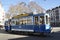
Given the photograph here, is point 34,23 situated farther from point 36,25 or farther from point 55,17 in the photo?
point 55,17

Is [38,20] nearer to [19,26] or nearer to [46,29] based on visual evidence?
[46,29]

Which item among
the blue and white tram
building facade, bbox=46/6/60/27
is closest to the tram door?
the blue and white tram

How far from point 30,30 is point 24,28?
5.36 ft

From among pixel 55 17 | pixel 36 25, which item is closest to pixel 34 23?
pixel 36 25

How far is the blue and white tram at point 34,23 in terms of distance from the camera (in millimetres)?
27156

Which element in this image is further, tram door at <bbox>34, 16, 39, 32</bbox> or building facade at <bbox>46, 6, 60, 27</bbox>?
building facade at <bbox>46, 6, 60, 27</bbox>

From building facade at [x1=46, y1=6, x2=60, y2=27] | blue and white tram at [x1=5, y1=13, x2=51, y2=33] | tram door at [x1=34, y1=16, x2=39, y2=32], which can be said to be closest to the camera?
blue and white tram at [x1=5, y1=13, x2=51, y2=33]

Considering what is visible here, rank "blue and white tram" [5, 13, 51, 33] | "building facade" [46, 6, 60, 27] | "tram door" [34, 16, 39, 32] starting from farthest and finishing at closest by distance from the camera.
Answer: "building facade" [46, 6, 60, 27] < "tram door" [34, 16, 39, 32] < "blue and white tram" [5, 13, 51, 33]

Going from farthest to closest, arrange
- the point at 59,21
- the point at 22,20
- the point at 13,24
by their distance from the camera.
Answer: the point at 59,21
the point at 13,24
the point at 22,20

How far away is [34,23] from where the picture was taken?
2822cm

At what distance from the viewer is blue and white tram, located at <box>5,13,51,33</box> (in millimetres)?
27156

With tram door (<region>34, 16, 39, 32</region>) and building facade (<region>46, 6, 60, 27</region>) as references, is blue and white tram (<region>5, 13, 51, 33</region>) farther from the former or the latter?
building facade (<region>46, 6, 60, 27</region>)

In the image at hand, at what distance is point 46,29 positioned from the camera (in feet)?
88.6

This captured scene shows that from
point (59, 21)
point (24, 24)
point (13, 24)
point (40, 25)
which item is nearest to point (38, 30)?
point (40, 25)
